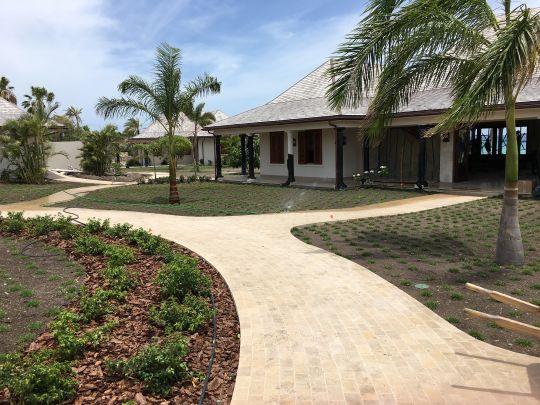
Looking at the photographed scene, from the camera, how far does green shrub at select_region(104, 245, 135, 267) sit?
7.36 meters

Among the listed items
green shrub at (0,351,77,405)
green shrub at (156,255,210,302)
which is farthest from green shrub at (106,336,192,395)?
green shrub at (156,255,210,302)

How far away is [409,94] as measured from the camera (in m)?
8.66

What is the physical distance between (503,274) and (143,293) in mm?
5175

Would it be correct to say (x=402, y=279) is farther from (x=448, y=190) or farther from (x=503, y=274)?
(x=448, y=190)

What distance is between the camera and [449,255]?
7.98 m

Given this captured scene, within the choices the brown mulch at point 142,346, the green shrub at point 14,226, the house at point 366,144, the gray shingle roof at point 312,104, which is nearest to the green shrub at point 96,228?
the green shrub at point 14,226

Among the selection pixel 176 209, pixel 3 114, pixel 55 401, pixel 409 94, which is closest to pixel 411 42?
pixel 409 94

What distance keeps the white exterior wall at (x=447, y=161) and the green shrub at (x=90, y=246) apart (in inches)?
564

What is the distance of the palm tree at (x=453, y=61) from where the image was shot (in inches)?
228

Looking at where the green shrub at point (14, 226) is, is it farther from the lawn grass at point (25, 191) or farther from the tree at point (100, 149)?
the tree at point (100, 149)

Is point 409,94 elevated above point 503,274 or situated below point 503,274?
above

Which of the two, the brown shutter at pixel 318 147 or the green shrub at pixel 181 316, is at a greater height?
the brown shutter at pixel 318 147

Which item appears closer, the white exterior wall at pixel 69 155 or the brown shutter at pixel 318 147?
the brown shutter at pixel 318 147

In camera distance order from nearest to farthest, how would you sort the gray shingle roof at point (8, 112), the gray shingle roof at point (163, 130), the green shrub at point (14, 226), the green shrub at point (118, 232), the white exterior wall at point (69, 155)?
1. the green shrub at point (118, 232)
2. the green shrub at point (14, 226)
3. the gray shingle roof at point (8, 112)
4. the white exterior wall at point (69, 155)
5. the gray shingle roof at point (163, 130)
